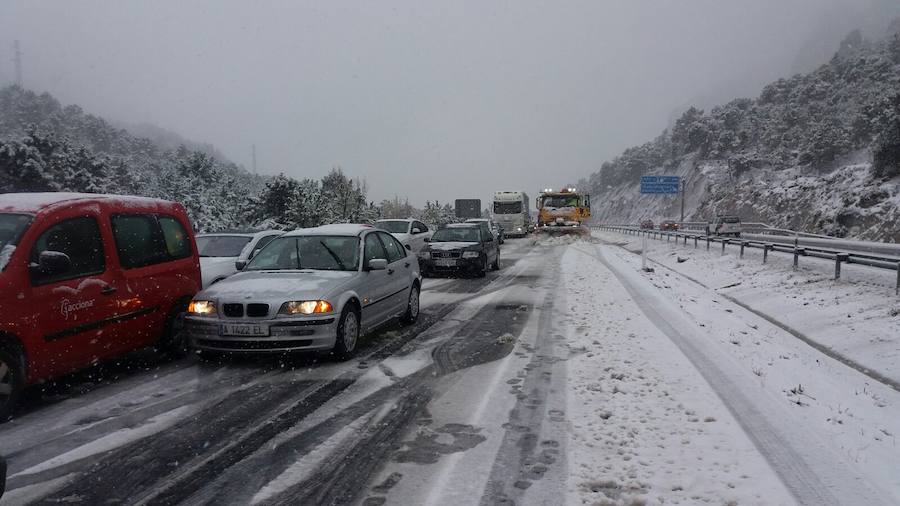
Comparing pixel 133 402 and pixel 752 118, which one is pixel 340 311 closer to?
pixel 133 402

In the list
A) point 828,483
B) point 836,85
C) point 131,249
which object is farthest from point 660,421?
point 836,85

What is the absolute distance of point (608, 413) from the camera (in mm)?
4785

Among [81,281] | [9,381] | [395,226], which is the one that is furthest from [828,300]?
[395,226]

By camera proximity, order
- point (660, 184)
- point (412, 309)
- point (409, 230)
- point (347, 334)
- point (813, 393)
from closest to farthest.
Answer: point (813, 393), point (347, 334), point (412, 309), point (409, 230), point (660, 184)

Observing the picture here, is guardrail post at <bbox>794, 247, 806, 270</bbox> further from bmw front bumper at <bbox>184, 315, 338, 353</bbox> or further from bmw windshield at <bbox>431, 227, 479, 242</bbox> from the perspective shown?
bmw front bumper at <bbox>184, 315, 338, 353</bbox>

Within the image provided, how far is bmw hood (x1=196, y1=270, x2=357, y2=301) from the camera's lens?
6.29 metres

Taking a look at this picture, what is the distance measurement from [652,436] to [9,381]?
5.31m

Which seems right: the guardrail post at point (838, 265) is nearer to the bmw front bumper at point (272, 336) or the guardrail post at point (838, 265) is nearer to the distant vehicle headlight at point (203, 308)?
the bmw front bumper at point (272, 336)

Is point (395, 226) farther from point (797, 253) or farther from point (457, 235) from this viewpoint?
point (797, 253)

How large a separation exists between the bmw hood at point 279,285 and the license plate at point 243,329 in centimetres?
31

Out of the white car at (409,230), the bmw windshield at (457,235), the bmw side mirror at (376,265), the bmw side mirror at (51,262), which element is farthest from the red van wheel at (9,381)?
the white car at (409,230)

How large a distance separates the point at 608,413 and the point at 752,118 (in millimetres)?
84304

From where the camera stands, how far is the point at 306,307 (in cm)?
624

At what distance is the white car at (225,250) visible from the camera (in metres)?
9.39
